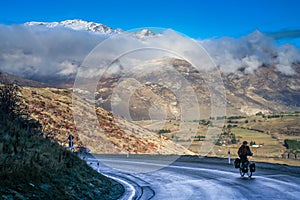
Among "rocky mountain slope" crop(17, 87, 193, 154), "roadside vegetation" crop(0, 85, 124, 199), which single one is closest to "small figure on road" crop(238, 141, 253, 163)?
"roadside vegetation" crop(0, 85, 124, 199)

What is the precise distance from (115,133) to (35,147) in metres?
38.6

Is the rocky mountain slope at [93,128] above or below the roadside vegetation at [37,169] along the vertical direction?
above

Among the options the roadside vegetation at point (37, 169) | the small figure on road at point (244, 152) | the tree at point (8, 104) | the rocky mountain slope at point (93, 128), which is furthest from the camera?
the rocky mountain slope at point (93, 128)

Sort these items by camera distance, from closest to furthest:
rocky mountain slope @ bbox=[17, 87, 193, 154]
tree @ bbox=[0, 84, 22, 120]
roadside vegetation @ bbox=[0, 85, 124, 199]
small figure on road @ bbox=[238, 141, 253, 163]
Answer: roadside vegetation @ bbox=[0, 85, 124, 199] → tree @ bbox=[0, 84, 22, 120] → small figure on road @ bbox=[238, 141, 253, 163] → rocky mountain slope @ bbox=[17, 87, 193, 154]

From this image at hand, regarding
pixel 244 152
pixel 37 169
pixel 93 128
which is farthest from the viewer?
pixel 93 128

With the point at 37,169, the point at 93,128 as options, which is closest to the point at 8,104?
the point at 37,169

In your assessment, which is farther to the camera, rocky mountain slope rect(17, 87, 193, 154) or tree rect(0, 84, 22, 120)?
rocky mountain slope rect(17, 87, 193, 154)

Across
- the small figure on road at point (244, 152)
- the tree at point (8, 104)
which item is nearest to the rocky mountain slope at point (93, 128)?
the tree at point (8, 104)

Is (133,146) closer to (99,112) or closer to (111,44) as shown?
(99,112)

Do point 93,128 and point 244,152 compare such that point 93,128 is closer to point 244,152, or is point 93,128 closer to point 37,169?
point 244,152

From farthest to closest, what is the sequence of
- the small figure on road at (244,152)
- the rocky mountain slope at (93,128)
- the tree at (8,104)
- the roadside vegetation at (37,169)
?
1. the rocky mountain slope at (93,128)
2. the small figure on road at (244,152)
3. the tree at (8,104)
4. the roadside vegetation at (37,169)

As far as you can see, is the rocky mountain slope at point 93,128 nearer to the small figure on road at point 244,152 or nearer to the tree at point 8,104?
the tree at point 8,104

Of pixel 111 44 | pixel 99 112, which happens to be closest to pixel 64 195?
pixel 111 44

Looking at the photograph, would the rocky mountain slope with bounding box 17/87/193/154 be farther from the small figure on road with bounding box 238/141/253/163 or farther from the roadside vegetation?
the roadside vegetation
